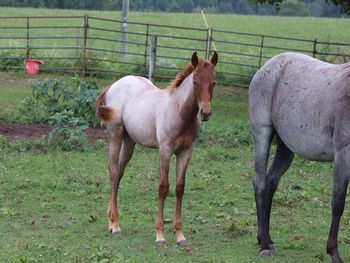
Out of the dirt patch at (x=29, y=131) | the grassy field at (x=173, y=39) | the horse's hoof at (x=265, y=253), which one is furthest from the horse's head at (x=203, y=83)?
the grassy field at (x=173, y=39)

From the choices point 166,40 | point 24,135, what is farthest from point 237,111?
point 166,40

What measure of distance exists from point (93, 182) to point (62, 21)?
34.1 m

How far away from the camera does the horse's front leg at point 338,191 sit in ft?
24.5

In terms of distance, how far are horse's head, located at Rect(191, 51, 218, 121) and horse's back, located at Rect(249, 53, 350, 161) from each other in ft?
2.45

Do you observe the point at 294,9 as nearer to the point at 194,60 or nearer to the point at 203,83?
the point at 194,60

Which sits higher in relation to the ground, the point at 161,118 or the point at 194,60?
the point at 194,60

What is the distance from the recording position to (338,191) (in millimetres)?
7570

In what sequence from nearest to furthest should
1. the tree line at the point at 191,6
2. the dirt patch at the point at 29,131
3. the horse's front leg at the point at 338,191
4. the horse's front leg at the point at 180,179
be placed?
1. the horse's front leg at the point at 338,191
2. the horse's front leg at the point at 180,179
3. the dirt patch at the point at 29,131
4. the tree line at the point at 191,6

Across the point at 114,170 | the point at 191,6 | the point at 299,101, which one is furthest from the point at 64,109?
the point at 191,6

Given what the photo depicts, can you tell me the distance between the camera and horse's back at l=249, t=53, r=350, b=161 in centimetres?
775

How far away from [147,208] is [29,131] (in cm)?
524

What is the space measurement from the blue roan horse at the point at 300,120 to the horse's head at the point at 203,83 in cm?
76

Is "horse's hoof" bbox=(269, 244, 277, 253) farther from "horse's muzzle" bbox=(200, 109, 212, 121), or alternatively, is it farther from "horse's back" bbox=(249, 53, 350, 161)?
"horse's muzzle" bbox=(200, 109, 212, 121)

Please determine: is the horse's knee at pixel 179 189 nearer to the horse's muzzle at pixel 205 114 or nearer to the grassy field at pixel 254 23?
the horse's muzzle at pixel 205 114
